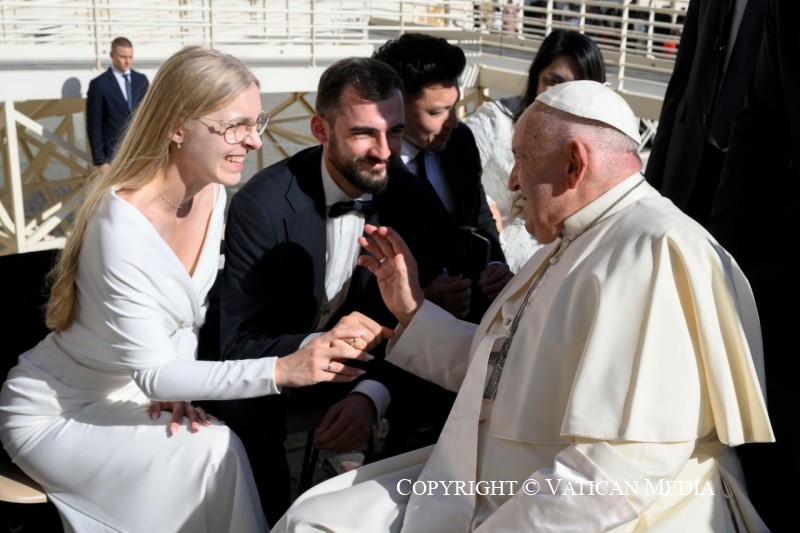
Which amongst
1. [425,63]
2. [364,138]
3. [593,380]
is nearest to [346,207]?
[364,138]

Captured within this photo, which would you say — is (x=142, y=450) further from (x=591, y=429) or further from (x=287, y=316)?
(x=591, y=429)

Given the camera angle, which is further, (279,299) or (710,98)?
(710,98)

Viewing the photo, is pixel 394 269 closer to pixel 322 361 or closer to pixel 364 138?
pixel 322 361

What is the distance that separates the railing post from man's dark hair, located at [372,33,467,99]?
8.74 meters

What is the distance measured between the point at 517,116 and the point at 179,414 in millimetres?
2525

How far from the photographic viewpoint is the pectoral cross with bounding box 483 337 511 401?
234cm

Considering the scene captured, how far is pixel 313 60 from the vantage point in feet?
44.4

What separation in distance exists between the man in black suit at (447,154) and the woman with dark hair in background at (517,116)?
13.7 inches

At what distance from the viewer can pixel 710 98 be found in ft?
11.1

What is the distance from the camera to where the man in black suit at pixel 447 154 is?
11.8 ft

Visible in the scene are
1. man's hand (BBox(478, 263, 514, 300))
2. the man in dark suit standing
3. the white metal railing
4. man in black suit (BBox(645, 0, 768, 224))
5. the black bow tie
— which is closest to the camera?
the black bow tie

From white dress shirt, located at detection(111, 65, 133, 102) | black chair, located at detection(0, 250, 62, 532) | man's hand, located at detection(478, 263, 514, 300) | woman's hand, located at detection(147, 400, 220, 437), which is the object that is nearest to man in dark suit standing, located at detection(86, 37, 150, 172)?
white dress shirt, located at detection(111, 65, 133, 102)

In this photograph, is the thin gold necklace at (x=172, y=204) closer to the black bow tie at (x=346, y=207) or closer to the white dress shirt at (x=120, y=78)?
the black bow tie at (x=346, y=207)

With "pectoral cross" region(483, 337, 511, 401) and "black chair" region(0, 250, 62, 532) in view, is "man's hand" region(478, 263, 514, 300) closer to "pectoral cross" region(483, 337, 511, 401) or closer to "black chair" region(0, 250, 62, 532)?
"pectoral cross" region(483, 337, 511, 401)
